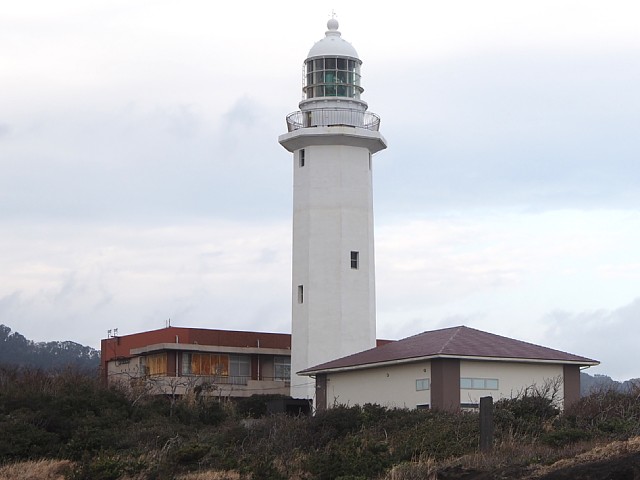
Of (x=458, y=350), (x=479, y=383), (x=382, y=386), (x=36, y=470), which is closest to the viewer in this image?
(x=36, y=470)

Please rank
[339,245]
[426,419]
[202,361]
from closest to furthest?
[426,419]
[339,245]
[202,361]

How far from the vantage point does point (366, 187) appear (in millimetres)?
44625

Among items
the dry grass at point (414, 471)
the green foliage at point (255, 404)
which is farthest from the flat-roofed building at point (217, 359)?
the dry grass at point (414, 471)

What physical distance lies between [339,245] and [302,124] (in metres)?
4.65

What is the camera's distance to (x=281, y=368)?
53.2 metres

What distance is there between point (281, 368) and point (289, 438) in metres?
24.8

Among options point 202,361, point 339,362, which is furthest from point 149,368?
point 339,362

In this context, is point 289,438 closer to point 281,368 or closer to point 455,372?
point 455,372

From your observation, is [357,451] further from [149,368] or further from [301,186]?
[149,368]

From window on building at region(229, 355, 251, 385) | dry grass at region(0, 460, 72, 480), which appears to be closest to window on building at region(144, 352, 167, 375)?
window on building at region(229, 355, 251, 385)

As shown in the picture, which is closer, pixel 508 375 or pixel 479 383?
pixel 479 383

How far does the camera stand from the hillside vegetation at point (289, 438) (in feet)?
76.9

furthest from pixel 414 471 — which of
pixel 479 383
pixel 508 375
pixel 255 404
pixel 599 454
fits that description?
pixel 255 404

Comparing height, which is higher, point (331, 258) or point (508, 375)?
point (331, 258)
